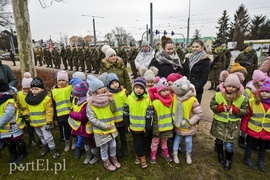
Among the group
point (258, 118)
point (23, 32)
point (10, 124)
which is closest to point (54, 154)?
point (10, 124)

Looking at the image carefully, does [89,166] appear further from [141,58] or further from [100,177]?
[141,58]

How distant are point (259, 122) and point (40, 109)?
11.4ft

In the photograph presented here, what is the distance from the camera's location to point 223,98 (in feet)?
8.99

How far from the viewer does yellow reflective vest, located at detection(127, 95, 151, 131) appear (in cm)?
273

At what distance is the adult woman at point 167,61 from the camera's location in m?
3.44

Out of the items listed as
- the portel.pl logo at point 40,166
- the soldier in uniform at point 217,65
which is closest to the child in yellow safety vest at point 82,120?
the portel.pl logo at point 40,166

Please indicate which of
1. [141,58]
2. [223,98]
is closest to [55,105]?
[141,58]

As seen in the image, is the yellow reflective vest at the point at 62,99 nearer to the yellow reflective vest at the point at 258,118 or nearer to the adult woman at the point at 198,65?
the adult woman at the point at 198,65

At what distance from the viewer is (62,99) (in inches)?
123

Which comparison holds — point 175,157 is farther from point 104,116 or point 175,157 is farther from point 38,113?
point 38,113

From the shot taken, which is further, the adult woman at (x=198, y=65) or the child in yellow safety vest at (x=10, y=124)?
the adult woman at (x=198, y=65)

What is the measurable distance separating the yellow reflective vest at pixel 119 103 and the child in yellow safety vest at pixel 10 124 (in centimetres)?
163

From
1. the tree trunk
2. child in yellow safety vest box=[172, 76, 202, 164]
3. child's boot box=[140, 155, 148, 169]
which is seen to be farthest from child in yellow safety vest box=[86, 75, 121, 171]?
the tree trunk

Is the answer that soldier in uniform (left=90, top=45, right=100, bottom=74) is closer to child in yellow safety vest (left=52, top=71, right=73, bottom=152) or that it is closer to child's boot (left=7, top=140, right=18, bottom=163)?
child in yellow safety vest (left=52, top=71, right=73, bottom=152)
